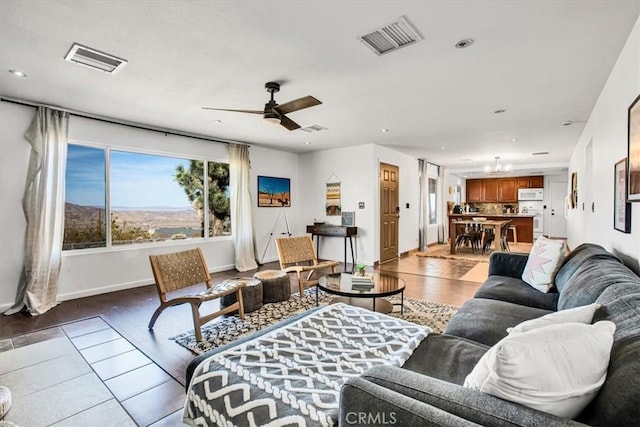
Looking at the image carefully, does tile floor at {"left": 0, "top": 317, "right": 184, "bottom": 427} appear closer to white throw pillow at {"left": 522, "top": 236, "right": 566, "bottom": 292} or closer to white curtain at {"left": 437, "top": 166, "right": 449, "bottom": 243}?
white throw pillow at {"left": 522, "top": 236, "right": 566, "bottom": 292}

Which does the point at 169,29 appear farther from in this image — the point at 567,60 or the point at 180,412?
the point at 567,60

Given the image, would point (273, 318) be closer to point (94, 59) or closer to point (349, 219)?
point (94, 59)

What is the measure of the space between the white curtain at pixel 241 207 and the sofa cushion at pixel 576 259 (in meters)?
4.89

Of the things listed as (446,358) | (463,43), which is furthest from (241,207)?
(446,358)

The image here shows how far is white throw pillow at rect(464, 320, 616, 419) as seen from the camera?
0.86 meters

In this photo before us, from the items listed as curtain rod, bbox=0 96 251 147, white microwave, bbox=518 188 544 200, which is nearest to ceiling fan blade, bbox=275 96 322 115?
curtain rod, bbox=0 96 251 147

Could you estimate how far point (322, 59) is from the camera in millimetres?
2703

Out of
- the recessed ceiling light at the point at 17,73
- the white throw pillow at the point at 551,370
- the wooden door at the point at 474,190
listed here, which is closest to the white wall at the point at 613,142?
the white throw pillow at the point at 551,370

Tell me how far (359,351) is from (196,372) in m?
0.82

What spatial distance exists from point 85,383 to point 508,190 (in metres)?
13.0

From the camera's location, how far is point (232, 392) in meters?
1.31

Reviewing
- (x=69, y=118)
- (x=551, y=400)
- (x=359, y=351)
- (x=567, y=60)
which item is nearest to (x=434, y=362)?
(x=359, y=351)

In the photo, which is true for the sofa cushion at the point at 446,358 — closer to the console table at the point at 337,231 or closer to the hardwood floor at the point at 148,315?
the hardwood floor at the point at 148,315

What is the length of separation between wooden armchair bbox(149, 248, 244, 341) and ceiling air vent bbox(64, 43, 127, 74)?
1.82 m
